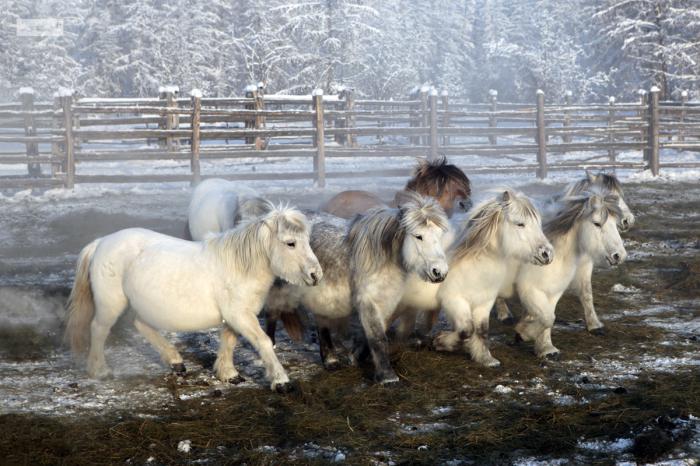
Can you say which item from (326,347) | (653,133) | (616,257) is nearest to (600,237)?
(616,257)

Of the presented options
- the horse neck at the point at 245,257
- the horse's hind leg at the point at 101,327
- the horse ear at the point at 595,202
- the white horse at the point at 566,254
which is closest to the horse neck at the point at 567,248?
the white horse at the point at 566,254

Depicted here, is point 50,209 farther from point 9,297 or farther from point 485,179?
point 485,179

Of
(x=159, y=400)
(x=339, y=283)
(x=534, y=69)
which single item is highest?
(x=534, y=69)

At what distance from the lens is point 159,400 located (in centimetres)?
512

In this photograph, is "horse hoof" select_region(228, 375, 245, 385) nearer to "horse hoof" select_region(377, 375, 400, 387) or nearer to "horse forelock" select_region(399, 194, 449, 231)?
"horse hoof" select_region(377, 375, 400, 387)

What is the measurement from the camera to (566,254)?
639cm

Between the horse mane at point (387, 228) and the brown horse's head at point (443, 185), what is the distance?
1537 millimetres

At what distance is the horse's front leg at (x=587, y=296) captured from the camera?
22.3 ft

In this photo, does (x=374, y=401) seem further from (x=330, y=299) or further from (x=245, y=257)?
(x=245, y=257)

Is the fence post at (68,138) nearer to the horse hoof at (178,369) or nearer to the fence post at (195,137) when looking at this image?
the fence post at (195,137)

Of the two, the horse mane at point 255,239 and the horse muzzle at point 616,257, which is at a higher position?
the horse mane at point 255,239

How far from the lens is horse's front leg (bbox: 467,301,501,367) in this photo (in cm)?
585

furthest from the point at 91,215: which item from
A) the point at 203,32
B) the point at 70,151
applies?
the point at 203,32

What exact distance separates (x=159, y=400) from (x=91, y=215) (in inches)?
335
